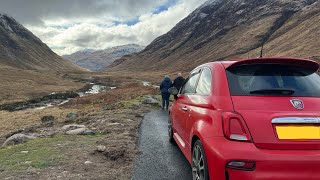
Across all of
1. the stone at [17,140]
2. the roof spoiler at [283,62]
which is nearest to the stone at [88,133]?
the stone at [17,140]

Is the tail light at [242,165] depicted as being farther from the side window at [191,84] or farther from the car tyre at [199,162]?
the side window at [191,84]

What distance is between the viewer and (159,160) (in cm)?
861

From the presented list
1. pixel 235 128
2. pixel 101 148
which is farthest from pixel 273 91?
pixel 101 148

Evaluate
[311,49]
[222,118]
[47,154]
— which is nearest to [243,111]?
[222,118]

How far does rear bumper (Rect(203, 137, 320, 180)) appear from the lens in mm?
4668

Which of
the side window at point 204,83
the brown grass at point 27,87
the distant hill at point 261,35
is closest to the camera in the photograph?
the side window at point 204,83

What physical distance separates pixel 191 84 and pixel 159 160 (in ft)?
6.66

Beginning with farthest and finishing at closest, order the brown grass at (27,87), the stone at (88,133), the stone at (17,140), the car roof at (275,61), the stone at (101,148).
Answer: the brown grass at (27,87)
the stone at (88,133)
the stone at (17,140)
the stone at (101,148)
the car roof at (275,61)

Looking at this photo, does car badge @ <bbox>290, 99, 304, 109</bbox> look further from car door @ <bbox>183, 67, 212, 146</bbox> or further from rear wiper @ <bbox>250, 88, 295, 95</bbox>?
car door @ <bbox>183, 67, 212, 146</bbox>

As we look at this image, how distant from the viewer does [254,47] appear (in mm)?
145125

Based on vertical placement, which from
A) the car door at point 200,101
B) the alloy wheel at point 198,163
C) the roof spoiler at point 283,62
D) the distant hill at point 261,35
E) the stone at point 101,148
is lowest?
the stone at point 101,148

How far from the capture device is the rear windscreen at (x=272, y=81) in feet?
17.5

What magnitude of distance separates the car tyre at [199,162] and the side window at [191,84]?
5.05ft

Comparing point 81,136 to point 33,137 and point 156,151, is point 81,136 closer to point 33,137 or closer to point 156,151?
point 33,137
